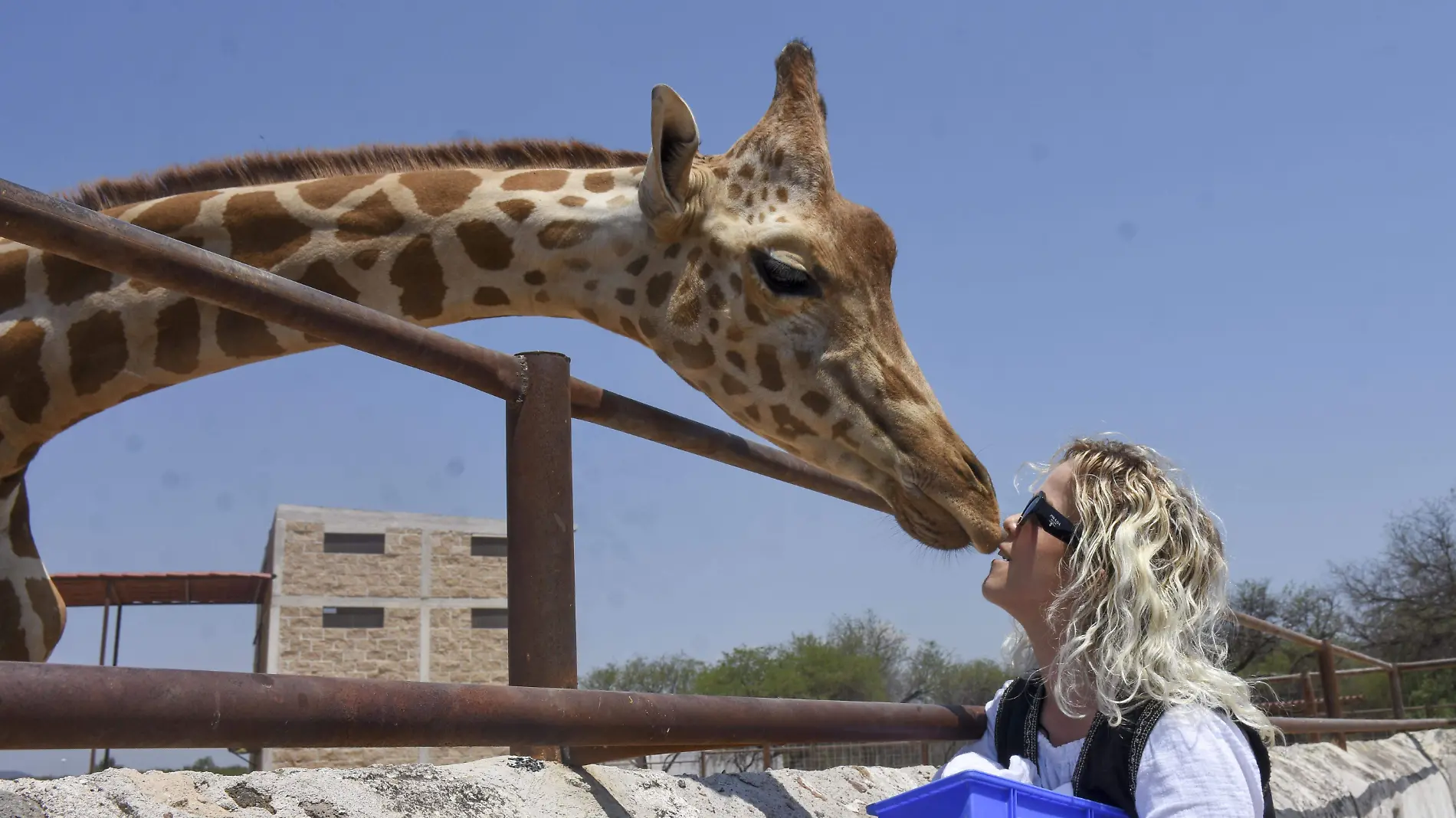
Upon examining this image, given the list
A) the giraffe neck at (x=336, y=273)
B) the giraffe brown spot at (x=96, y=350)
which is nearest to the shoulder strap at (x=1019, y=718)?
the giraffe neck at (x=336, y=273)

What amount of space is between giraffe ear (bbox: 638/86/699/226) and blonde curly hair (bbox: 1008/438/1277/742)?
4.97 ft

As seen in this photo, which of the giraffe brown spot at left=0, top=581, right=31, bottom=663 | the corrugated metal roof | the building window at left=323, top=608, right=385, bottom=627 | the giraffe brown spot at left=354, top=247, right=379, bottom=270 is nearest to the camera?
the giraffe brown spot at left=0, top=581, right=31, bottom=663

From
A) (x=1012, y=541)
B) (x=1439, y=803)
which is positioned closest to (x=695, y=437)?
(x=1012, y=541)

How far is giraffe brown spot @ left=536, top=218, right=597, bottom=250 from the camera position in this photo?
Answer: 3.31 meters

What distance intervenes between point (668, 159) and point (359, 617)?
26.5m

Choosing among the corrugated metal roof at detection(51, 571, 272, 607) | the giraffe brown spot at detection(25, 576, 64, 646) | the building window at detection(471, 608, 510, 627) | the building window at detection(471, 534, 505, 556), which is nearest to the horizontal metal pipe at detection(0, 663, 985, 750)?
the giraffe brown spot at detection(25, 576, 64, 646)

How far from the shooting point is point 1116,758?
183 cm

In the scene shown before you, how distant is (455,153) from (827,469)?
5.37 ft

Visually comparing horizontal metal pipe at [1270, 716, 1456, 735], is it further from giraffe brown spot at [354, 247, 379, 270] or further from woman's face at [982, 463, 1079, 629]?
giraffe brown spot at [354, 247, 379, 270]

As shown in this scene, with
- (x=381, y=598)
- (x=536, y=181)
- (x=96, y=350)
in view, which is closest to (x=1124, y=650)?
(x=536, y=181)

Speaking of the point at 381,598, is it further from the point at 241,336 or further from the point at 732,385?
the point at 732,385

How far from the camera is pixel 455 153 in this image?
3.68 meters

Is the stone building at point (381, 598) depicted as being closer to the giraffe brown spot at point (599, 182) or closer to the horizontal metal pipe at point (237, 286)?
the giraffe brown spot at point (599, 182)

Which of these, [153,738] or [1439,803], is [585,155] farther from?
[1439,803]
